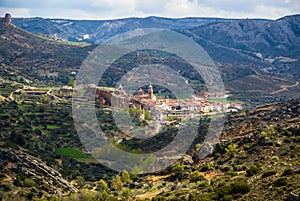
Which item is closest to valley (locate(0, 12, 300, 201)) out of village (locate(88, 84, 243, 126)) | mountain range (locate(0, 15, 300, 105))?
village (locate(88, 84, 243, 126))

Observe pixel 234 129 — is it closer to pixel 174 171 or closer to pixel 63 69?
pixel 174 171

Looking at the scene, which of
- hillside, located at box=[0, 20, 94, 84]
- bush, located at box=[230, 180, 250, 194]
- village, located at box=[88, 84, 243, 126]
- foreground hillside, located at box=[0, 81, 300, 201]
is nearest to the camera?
bush, located at box=[230, 180, 250, 194]

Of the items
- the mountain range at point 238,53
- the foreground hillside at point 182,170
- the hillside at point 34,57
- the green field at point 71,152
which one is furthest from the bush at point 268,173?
the mountain range at point 238,53

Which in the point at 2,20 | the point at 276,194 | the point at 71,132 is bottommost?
the point at 71,132

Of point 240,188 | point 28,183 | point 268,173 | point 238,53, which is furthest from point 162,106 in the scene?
point 238,53

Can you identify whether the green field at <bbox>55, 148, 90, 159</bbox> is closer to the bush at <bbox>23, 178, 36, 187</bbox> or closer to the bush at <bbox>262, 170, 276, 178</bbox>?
the bush at <bbox>23, 178, 36, 187</bbox>

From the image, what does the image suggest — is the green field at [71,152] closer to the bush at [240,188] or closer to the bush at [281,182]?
the bush at [240,188]

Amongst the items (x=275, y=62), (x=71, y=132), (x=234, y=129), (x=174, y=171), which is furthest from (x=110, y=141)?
(x=275, y=62)
